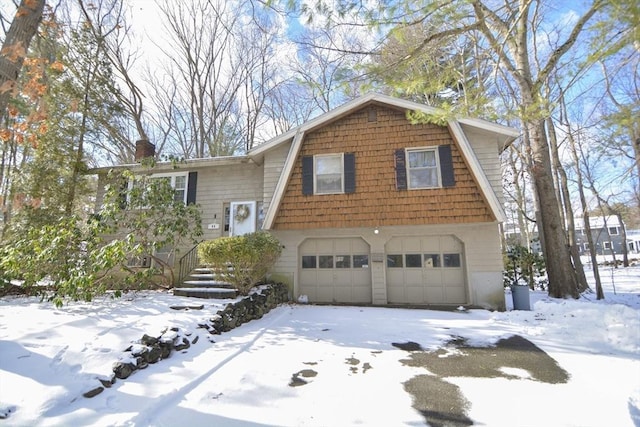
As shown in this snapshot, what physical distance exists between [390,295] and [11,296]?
32.5ft

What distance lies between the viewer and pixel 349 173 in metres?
8.23

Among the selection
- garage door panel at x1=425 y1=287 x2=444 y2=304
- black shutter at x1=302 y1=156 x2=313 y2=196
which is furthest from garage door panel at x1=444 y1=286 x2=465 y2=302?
black shutter at x1=302 y1=156 x2=313 y2=196

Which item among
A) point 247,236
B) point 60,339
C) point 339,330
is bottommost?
point 339,330

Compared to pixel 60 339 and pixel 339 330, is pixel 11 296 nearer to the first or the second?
pixel 60 339

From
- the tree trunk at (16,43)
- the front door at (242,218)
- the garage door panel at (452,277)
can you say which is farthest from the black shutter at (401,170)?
the tree trunk at (16,43)

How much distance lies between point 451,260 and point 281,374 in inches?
255

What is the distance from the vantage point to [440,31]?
4828 millimetres

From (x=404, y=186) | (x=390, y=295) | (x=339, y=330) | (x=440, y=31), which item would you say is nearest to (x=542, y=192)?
(x=404, y=186)

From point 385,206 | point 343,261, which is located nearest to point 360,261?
point 343,261

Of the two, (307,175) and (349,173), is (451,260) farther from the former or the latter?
(307,175)

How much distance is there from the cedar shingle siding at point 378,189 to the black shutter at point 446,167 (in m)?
0.02

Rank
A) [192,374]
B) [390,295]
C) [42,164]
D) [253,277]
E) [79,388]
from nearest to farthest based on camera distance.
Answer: [79,388]
[192,374]
[253,277]
[390,295]
[42,164]

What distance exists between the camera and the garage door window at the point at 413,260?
8.43m

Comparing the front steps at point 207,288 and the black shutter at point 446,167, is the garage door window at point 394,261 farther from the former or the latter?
the front steps at point 207,288
